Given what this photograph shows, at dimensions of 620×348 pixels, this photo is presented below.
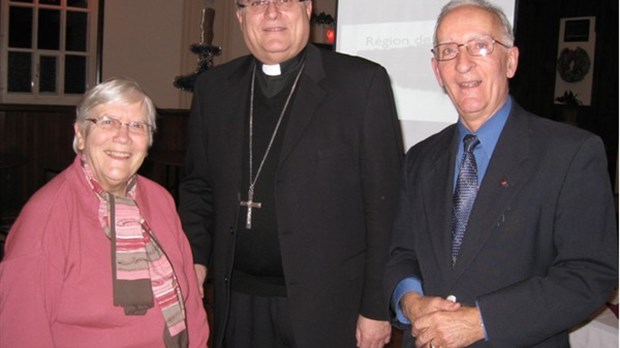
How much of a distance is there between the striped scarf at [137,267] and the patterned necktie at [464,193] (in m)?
0.81

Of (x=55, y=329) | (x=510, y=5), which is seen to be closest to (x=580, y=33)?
(x=510, y=5)

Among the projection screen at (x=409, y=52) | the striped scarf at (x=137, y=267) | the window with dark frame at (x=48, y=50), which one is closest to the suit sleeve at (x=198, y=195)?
the striped scarf at (x=137, y=267)

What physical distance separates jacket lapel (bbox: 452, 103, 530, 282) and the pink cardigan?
0.89 meters

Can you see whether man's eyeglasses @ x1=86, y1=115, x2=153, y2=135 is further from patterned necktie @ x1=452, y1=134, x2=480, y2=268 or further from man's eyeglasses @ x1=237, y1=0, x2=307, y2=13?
patterned necktie @ x1=452, y1=134, x2=480, y2=268

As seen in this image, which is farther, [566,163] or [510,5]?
[510,5]

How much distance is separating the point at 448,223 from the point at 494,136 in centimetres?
26

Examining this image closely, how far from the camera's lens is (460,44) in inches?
63.5

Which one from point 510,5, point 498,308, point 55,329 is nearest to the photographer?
point 498,308

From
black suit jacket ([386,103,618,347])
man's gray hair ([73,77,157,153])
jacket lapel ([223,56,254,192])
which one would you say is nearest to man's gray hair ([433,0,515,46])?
black suit jacket ([386,103,618,347])

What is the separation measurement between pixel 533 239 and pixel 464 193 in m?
0.22

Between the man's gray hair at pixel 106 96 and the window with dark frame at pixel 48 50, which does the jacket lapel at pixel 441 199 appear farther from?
the window with dark frame at pixel 48 50

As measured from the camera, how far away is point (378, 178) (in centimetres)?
198

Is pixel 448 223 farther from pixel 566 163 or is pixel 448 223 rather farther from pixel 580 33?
pixel 580 33

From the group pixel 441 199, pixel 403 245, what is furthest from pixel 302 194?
pixel 441 199
